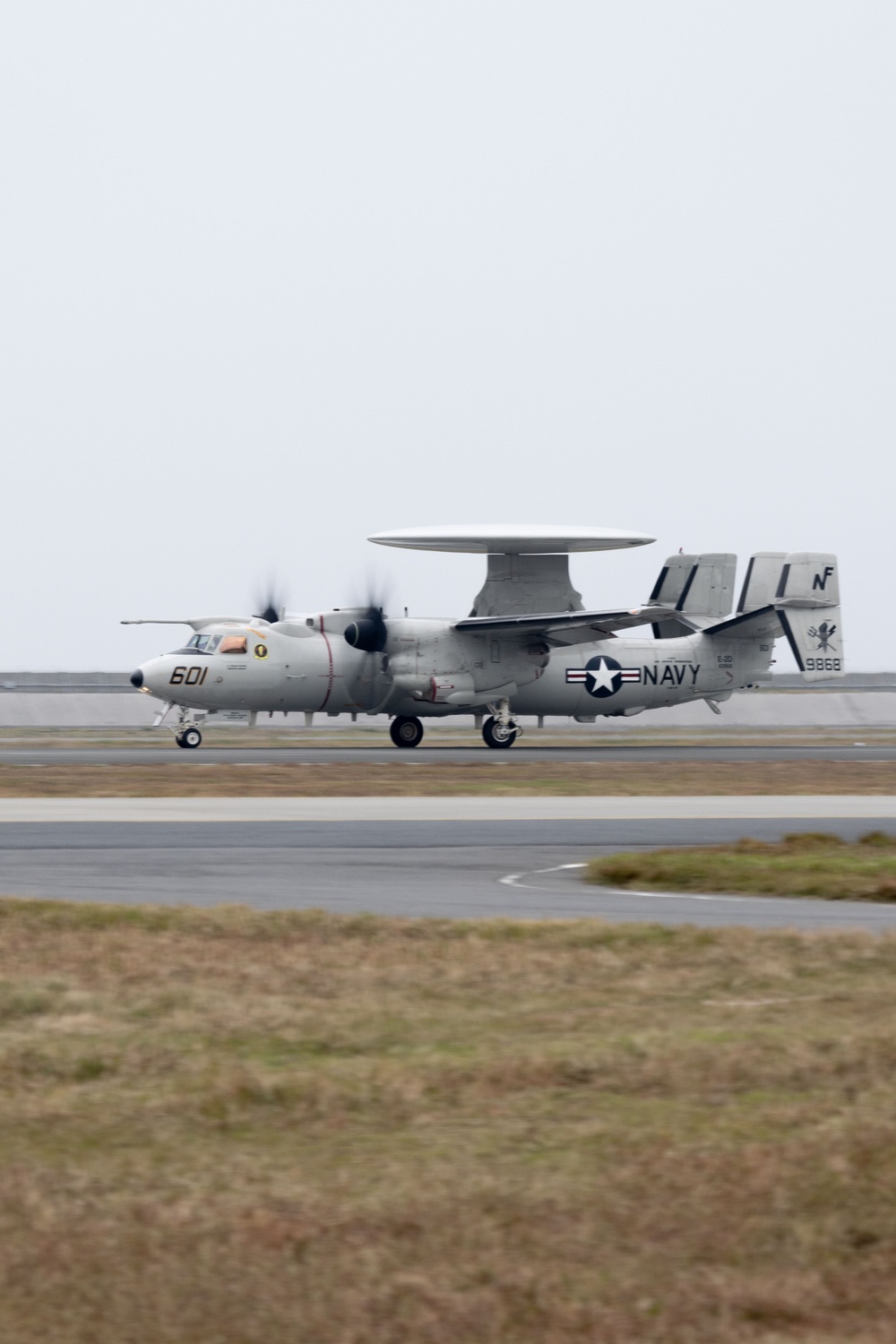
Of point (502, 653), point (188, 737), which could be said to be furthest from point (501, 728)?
point (188, 737)

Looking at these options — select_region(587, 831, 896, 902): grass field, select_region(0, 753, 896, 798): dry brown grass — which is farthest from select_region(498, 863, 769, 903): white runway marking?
select_region(0, 753, 896, 798): dry brown grass

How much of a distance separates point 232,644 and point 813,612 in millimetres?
19304

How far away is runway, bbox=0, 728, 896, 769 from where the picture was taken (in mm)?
39844

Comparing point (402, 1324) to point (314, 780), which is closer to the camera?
point (402, 1324)

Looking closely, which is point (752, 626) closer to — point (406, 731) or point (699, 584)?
point (699, 584)

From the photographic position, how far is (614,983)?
1009 cm

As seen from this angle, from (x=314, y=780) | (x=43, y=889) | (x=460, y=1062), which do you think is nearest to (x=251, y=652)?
(x=314, y=780)

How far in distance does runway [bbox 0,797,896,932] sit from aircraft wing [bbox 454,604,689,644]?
19.1 meters

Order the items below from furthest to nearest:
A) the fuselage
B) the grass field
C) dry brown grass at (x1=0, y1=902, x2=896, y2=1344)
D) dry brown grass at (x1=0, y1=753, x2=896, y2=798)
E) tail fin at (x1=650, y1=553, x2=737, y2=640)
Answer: tail fin at (x1=650, y1=553, x2=737, y2=640), the fuselage, dry brown grass at (x1=0, y1=753, x2=896, y2=798), the grass field, dry brown grass at (x1=0, y1=902, x2=896, y2=1344)

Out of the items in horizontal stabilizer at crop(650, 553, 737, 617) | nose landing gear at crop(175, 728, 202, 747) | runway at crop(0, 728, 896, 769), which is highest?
horizontal stabilizer at crop(650, 553, 737, 617)

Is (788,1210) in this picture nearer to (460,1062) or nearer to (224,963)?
(460,1062)

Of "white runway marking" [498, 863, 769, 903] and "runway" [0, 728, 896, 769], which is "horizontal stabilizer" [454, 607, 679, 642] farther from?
"white runway marking" [498, 863, 769, 903]

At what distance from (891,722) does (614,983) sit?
232 ft

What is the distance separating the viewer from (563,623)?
48.1 m
